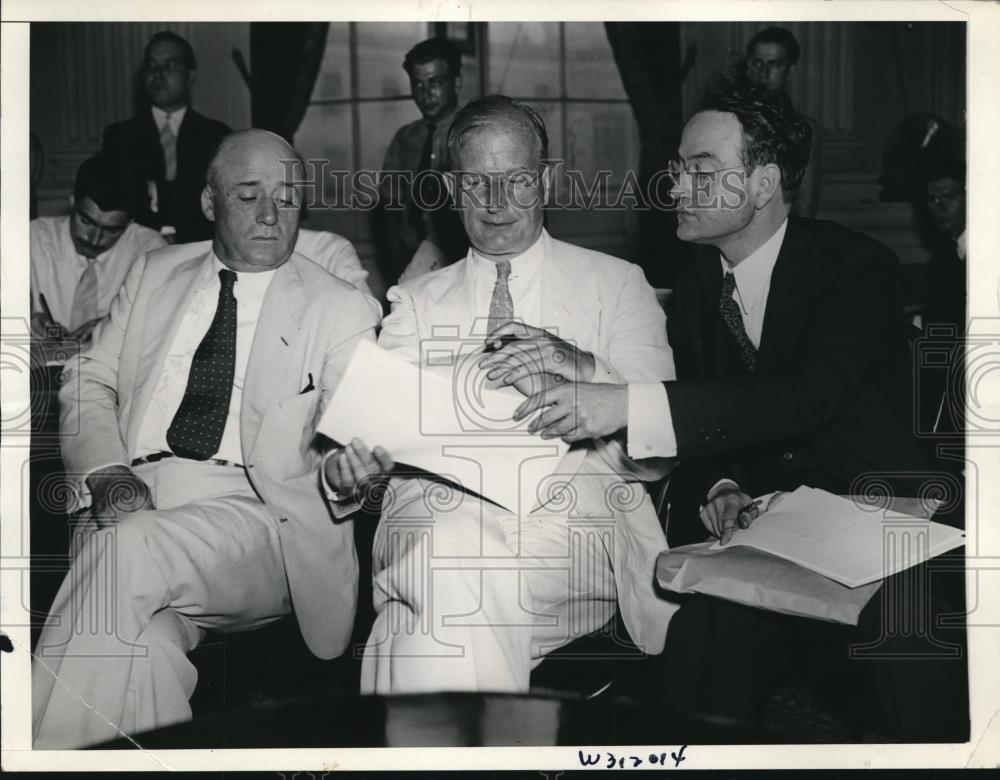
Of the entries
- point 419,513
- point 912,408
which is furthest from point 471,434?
point 912,408

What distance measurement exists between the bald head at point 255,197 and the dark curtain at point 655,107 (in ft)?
3.46

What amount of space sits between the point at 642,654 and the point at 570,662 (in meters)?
0.22

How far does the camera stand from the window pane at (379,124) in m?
3.49

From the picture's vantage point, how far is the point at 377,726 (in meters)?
3.37

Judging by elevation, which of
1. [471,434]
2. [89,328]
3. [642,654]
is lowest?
[642,654]

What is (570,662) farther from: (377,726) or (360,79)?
(360,79)

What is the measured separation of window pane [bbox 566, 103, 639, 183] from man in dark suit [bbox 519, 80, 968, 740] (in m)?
0.16

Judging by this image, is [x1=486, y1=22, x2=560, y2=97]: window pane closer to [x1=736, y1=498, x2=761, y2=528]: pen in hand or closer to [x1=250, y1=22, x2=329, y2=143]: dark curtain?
[x1=250, y1=22, x2=329, y2=143]: dark curtain

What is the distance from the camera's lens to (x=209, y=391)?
341 cm

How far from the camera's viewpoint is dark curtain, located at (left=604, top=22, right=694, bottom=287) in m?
3.43

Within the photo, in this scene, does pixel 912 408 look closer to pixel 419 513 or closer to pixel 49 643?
pixel 419 513

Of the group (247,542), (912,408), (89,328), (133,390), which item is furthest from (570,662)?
(89,328)

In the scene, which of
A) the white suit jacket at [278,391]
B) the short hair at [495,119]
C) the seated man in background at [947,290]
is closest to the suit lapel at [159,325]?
the white suit jacket at [278,391]

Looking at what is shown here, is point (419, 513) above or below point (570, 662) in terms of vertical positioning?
above
